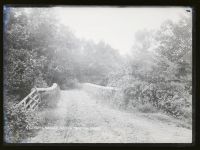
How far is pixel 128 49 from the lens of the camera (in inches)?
109

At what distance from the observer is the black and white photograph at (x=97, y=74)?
8.80 ft

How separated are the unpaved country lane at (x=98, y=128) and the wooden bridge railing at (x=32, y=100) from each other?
198 millimetres

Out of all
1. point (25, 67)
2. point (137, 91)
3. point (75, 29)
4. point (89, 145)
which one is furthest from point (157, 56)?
point (25, 67)

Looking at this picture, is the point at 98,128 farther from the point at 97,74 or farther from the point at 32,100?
the point at 32,100

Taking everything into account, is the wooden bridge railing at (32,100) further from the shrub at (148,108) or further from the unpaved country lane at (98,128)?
the shrub at (148,108)

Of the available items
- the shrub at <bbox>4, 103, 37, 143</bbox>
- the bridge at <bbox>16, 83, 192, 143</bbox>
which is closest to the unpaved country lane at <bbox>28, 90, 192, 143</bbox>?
the bridge at <bbox>16, 83, 192, 143</bbox>

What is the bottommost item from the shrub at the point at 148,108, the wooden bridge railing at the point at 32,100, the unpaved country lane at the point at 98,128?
the unpaved country lane at the point at 98,128

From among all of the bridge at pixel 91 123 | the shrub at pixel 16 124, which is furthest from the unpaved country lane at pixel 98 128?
the shrub at pixel 16 124

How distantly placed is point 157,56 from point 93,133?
3.27ft

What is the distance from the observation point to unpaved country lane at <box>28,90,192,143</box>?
2684 mm

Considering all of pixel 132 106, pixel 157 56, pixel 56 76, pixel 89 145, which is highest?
pixel 157 56

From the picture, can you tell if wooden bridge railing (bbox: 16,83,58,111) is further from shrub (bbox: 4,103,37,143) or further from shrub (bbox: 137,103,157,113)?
shrub (bbox: 137,103,157,113)

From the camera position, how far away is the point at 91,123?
271 cm

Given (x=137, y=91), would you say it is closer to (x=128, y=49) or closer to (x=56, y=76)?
(x=128, y=49)
